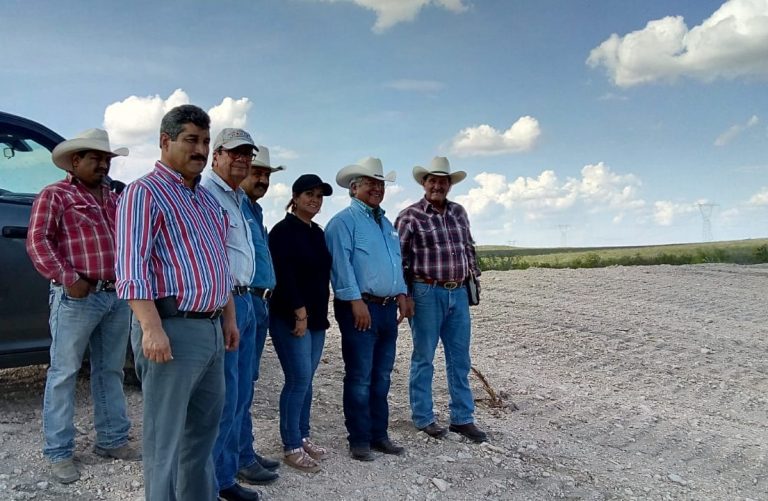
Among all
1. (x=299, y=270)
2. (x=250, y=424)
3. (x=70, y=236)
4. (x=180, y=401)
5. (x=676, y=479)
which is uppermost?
(x=70, y=236)

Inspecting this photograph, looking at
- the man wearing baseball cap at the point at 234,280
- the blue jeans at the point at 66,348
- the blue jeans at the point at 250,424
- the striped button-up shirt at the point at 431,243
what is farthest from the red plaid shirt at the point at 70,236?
the striped button-up shirt at the point at 431,243

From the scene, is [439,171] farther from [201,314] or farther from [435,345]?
[201,314]

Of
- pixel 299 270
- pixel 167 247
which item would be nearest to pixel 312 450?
pixel 299 270

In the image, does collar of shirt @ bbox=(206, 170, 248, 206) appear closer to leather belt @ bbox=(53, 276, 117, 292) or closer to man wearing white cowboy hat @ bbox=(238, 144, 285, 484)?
man wearing white cowboy hat @ bbox=(238, 144, 285, 484)

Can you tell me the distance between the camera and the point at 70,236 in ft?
13.9

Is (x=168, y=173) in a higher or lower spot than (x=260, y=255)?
higher

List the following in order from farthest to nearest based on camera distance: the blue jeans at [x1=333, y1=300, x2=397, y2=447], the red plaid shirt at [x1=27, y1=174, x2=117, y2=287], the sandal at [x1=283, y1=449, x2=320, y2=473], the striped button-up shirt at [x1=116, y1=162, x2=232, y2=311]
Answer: the blue jeans at [x1=333, y1=300, x2=397, y2=447]
the sandal at [x1=283, y1=449, x2=320, y2=473]
the red plaid shirt at [x1=27, y1=174, x2=117, y2=287]
the striped button-up shirt at [x1=116, y1=162, x2=232, y2=311]

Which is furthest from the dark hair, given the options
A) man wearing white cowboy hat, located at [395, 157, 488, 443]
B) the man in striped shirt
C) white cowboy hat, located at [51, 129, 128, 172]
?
man wearing white cowboy hat, located at [395, 157, 488, 443]

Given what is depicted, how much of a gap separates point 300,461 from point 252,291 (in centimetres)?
126

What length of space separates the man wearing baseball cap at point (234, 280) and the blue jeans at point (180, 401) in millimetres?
418

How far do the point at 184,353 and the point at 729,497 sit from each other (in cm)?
465

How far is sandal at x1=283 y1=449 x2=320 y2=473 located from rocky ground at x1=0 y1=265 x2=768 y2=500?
6cm

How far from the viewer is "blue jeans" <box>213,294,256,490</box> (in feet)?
→ 12.6

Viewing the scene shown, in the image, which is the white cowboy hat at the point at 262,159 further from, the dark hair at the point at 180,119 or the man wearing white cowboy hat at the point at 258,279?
the dark hair at the point at 180,119
